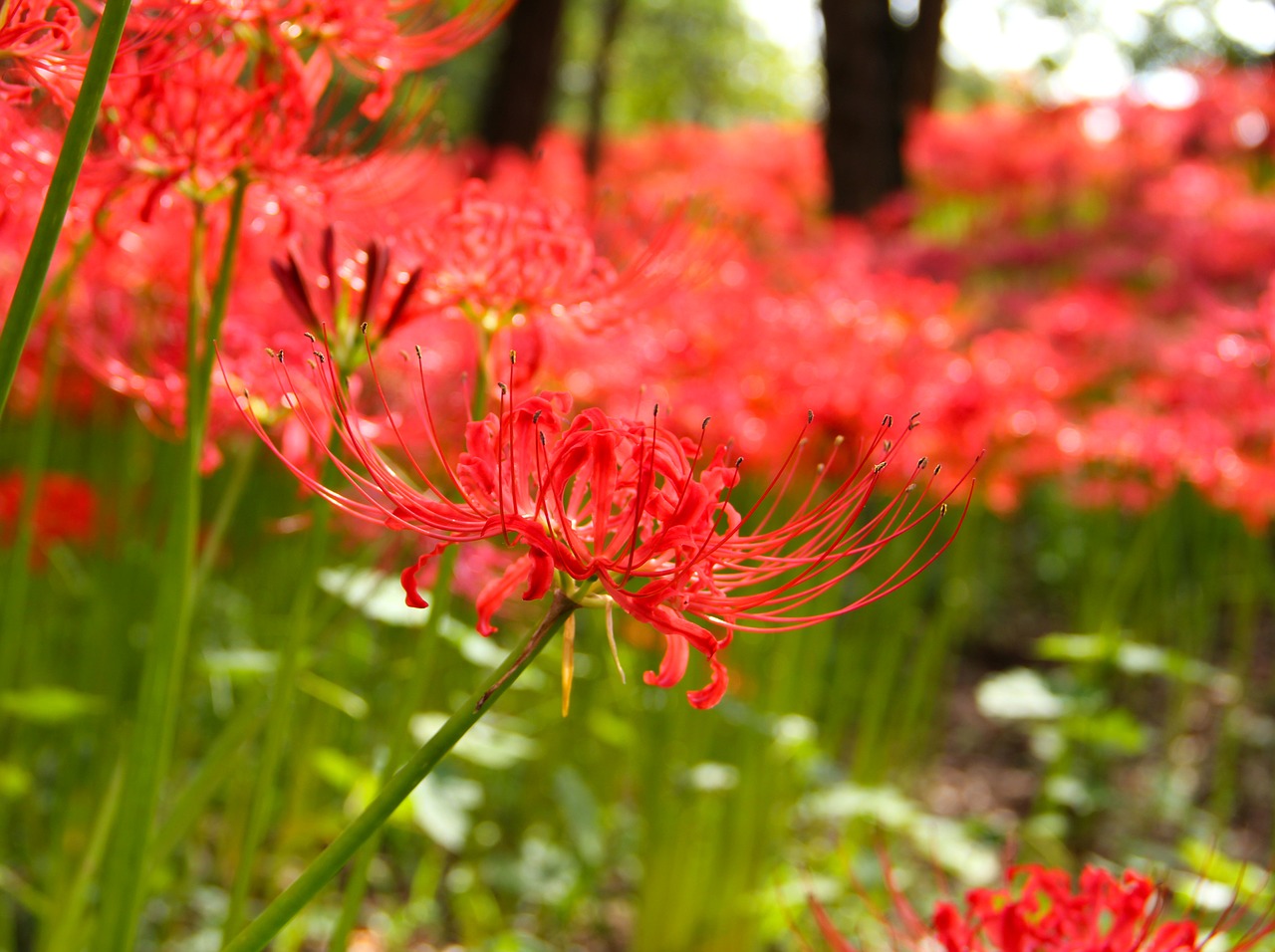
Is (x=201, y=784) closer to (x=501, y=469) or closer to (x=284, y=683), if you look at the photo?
(x=284, y=683)

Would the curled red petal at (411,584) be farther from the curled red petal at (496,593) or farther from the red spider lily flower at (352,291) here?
the red spider lily flower at (352,291)

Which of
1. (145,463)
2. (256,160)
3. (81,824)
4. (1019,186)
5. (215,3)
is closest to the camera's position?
(215,3)

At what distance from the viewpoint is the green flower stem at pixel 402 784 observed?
0.73 metres

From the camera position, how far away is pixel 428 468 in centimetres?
246

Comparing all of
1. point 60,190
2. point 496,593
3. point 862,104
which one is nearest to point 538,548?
point 496,593

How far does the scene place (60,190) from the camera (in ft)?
2.60

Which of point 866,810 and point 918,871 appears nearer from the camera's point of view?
point 866,810

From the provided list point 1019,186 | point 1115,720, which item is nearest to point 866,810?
point 1115,720

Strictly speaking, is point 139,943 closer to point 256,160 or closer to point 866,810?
point 866,810

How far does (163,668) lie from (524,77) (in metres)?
7.50

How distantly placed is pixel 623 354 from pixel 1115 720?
5.09ft

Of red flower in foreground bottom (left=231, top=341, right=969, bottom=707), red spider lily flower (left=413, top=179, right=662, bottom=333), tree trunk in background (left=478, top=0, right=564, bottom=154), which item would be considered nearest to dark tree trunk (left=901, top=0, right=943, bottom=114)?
tree trunk in background (left=478, top=0, right=564, bottom=154)

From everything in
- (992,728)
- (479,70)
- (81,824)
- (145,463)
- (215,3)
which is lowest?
(992,728)

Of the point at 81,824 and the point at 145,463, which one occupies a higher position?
the point at 145,463
